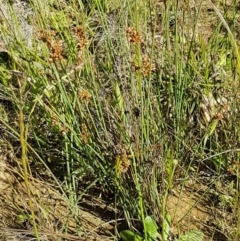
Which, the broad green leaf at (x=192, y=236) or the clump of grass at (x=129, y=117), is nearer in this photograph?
the clump of grass at (x=129, y=117)

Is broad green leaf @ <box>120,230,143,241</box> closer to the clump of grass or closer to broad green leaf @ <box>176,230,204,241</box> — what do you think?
the clump of grass

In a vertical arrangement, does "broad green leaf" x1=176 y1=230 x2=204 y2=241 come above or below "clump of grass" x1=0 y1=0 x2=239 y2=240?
below

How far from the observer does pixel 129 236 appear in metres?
1.44

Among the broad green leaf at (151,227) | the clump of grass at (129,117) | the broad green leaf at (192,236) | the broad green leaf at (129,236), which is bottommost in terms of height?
the broad green leaf at (192,236)

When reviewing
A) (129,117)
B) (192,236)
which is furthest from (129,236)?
(129,117)

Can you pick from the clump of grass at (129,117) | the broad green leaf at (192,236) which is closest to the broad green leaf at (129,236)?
the clump of grass at (129,117)

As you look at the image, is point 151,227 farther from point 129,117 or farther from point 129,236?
point 129,117

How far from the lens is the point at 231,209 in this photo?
5.15ft

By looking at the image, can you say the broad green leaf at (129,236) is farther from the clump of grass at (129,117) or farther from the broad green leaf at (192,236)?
the broad green leaf at (192,236)

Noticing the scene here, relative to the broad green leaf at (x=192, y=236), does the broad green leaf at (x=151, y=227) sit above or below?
above

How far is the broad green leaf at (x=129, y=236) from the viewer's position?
56.4 inches

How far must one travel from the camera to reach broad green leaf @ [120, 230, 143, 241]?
1433 mm

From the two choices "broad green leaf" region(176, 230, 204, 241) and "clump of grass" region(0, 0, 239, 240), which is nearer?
"clump of grass" region(0, 0, 239, 240)

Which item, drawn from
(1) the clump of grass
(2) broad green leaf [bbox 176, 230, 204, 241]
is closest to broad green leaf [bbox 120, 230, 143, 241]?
(1) the clump of grass
